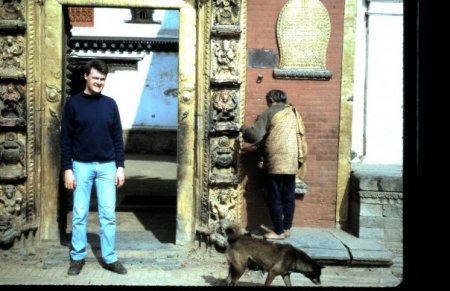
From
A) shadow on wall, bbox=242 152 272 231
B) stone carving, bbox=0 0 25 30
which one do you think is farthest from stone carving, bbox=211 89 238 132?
stone carving, bbox=0 0 25 30

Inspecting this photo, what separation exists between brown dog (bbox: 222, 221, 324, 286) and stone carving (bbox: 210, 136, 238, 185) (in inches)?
53.7

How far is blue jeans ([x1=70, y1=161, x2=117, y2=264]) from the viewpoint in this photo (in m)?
5.43

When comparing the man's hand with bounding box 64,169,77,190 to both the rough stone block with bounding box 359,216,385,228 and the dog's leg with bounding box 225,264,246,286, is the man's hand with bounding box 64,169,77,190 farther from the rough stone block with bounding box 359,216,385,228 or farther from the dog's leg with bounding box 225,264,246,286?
the rough stone block with bounding box 359,216,385,228

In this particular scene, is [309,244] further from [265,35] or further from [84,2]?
[84,2]

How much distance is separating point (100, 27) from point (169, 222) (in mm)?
16555

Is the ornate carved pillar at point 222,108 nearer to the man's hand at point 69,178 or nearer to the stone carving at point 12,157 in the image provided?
the man's hand at point 69,178

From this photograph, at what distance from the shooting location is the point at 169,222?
7941 millimetres

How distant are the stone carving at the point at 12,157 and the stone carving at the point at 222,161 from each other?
2.22 meters

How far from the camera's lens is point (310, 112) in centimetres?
664

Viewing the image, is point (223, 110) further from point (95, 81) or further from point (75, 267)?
point (75, 267)

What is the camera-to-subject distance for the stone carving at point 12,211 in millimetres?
6090

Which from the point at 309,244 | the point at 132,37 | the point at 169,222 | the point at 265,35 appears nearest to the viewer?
the point at 309,244

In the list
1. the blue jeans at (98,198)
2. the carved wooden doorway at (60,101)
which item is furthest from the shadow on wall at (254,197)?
the blue jeans at (98,198)
